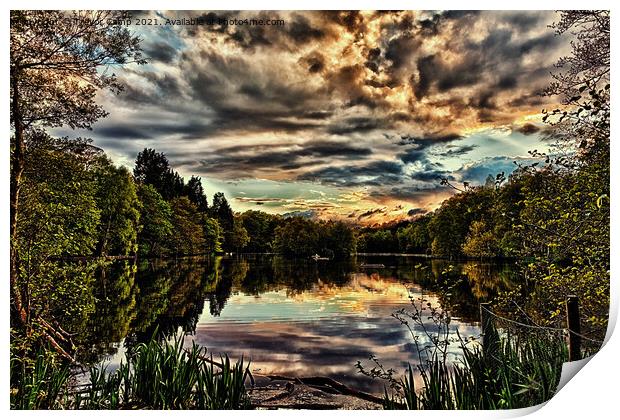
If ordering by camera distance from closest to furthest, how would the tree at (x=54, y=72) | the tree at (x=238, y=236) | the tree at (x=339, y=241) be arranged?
the tree at (x=54, y=72) → the tree at (x=238, y=236) → the tree at (x=339, y=241)

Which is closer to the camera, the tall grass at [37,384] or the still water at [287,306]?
the tall grass at [37,384]

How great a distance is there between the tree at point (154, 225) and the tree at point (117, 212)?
0.08 meters

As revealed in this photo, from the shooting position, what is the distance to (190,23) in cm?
605

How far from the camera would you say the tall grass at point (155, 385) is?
5695 millimetres

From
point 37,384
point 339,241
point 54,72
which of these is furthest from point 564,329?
point 54,72

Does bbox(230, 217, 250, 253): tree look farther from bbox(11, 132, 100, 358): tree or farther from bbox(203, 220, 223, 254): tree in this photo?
bbox(11, 132, 100, 358): tree

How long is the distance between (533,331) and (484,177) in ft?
4.96

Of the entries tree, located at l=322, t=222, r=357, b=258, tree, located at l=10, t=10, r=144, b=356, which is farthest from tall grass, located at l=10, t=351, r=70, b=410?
tree, located at l=322, t=222, r=357, b=258

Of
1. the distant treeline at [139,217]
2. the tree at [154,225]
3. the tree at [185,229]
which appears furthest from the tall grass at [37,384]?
the tree at [185,229]

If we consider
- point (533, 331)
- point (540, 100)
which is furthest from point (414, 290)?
point (540, 100)

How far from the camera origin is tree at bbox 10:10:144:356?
19.0 feet

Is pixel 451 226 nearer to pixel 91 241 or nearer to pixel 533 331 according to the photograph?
pixel 533 331

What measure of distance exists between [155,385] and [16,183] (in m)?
2.17

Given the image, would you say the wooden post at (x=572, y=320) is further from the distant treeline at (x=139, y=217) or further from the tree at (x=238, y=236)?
the tree at (x=238, y=236)
